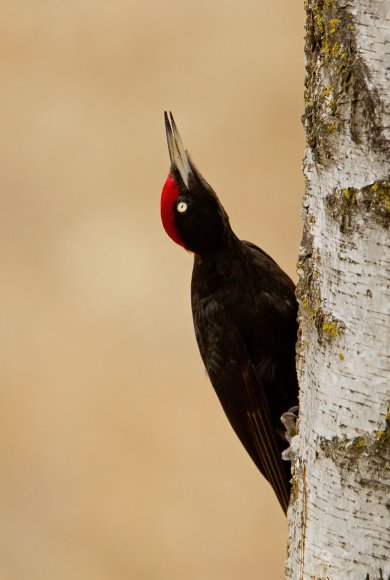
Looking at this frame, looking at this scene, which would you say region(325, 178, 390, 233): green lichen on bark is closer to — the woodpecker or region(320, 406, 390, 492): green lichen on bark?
region(320, 406, 390, 492): green lichen on bark

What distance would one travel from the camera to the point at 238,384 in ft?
8.50

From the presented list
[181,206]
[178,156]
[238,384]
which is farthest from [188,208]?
[238,384]

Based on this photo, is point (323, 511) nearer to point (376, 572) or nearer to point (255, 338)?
point (376, 572)

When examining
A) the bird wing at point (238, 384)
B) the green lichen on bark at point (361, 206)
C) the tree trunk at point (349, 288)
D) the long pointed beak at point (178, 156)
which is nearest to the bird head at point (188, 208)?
the long pointed beak at point (178, 156)

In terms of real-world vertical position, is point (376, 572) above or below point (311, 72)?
below

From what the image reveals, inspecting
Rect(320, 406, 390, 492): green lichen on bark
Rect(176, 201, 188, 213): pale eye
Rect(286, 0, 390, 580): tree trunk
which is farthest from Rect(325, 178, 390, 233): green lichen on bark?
Rect(176, 201, 188, 213): pale eye

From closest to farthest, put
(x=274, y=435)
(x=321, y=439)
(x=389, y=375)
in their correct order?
(x=389, y=375)
(x=321, y=439)
(x=274, y=435)

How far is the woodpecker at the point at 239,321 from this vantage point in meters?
2.56

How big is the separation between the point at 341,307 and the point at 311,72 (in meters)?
0.47

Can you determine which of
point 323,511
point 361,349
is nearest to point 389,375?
point 361,349

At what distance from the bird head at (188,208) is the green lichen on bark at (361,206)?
98 centimetres

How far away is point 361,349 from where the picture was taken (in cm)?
154

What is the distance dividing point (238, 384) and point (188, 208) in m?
0.54

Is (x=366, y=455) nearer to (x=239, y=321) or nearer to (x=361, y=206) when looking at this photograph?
(x=361, y=206)
